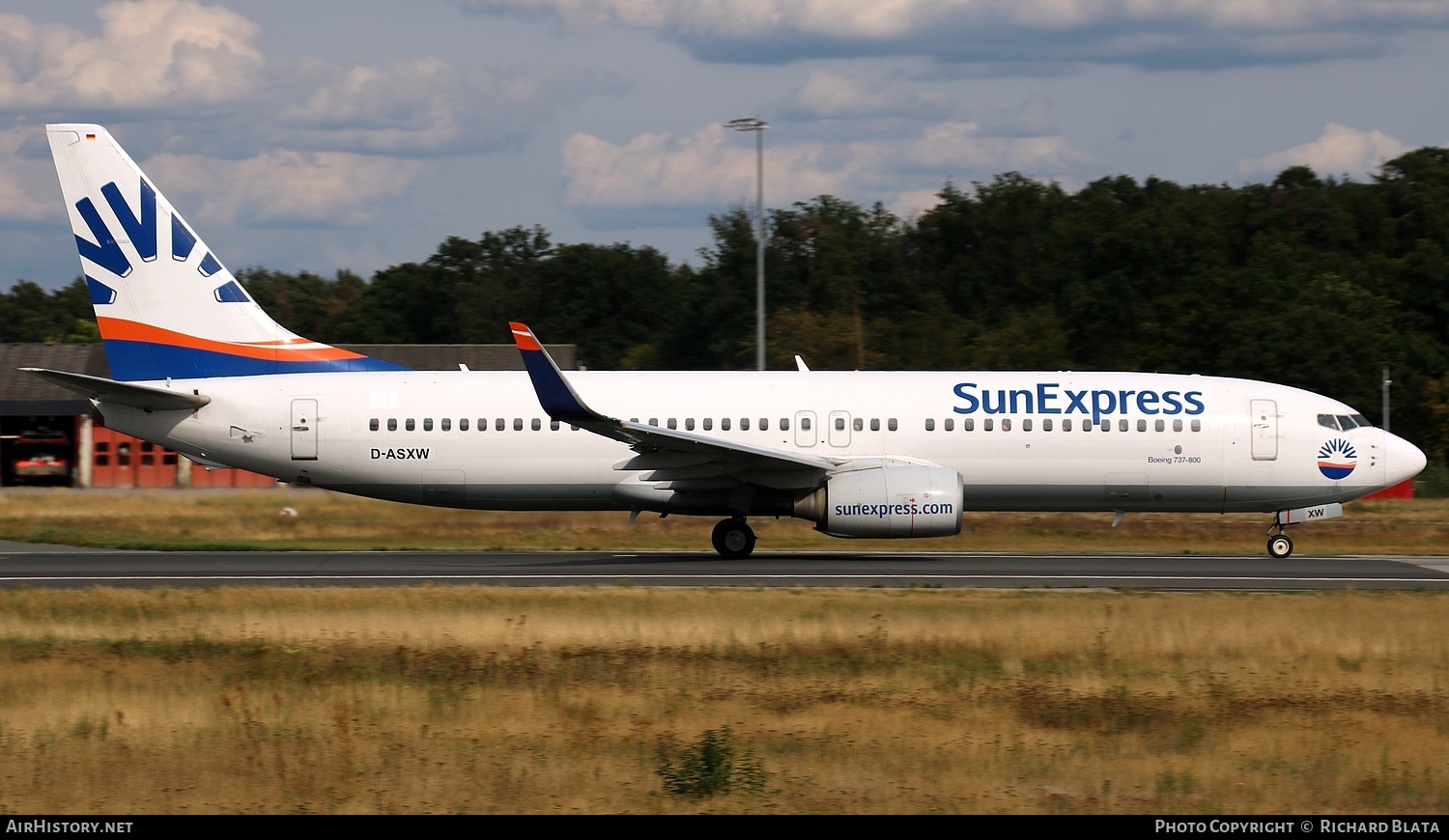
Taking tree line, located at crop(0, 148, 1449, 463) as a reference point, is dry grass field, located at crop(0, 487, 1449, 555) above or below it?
below

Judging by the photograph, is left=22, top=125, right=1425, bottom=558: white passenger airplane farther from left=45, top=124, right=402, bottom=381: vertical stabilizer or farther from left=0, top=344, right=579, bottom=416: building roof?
left=0, top=344, right=579, bottom=416: building roof

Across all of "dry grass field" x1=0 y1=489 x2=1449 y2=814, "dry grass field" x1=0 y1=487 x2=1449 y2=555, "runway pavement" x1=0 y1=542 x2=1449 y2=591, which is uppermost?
"dry grass field" x1=0 y1=487 x2=1449 y2=555

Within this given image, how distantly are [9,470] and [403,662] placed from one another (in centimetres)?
4427

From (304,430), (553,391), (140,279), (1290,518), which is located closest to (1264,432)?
(1290,518)

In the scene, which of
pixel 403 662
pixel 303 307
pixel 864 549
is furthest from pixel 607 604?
pixel 303 307

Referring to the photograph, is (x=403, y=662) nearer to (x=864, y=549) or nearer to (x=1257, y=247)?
(x=864, y=549)

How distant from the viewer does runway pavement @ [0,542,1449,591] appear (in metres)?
21.6

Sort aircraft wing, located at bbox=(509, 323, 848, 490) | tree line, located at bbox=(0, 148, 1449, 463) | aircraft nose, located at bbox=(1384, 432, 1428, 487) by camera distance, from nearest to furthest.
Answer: aircraft wing, located at bbox=(509, 323, 848, 490) < aircraft nose, located at bbox=(1384, 432, 1428, 487) < tree line, located at bbox=(0, 148, 1449, 463)

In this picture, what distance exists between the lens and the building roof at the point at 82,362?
49312mm

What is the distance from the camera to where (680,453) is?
982 inches

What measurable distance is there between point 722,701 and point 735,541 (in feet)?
42.1

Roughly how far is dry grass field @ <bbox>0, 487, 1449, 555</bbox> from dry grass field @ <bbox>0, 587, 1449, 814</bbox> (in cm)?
966

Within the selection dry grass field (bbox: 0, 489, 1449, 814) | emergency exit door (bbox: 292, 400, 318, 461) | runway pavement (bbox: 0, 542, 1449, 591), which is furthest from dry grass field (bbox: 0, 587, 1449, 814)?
emergency exit door (bbox: 292, 400, 318, 461)

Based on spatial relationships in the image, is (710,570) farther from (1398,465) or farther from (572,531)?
(1398,465)
